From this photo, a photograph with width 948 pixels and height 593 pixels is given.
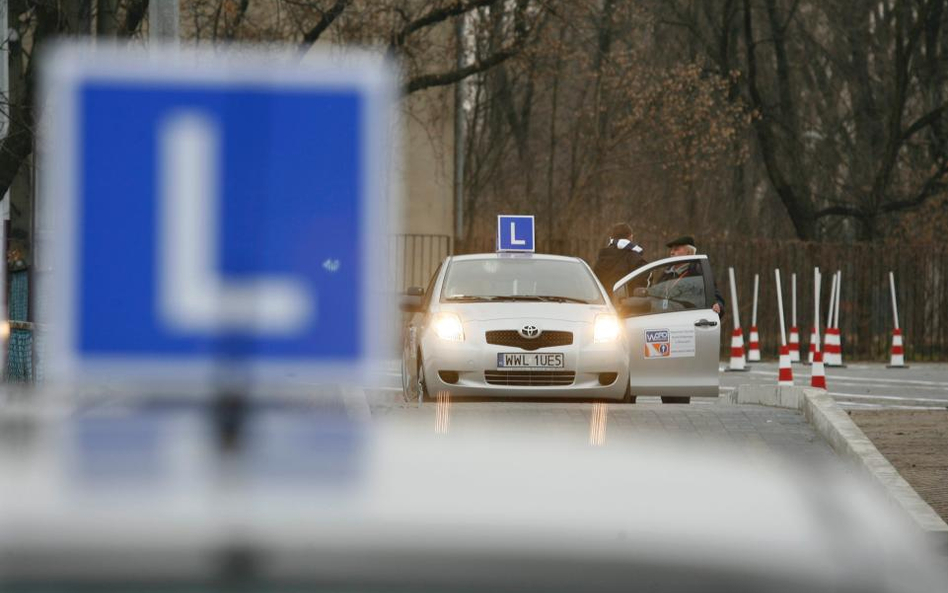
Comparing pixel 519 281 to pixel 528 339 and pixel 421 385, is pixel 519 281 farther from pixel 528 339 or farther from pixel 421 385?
pixel 421 385

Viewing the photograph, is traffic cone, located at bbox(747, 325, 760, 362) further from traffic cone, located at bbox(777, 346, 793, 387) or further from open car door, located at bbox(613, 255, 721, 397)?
open car door, located at bbox(613, 255, 721, 397)

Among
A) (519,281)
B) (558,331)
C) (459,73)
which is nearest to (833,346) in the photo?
(459,73)

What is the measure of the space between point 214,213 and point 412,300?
44.7 ft

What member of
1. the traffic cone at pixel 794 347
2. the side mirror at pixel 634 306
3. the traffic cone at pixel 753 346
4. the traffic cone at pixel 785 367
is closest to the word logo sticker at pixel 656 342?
the side mirror at pixel 634 306

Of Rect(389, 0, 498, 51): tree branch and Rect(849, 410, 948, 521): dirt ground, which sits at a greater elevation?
Rect(389, 0, 498, 51): tree branch

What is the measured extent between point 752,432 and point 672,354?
177cm

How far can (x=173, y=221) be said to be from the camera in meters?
1.61

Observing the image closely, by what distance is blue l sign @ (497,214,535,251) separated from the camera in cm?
1892

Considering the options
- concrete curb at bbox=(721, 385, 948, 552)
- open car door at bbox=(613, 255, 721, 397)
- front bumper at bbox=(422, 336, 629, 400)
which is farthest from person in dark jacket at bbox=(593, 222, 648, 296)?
front bumper at bbox=(422, 336, 629, 400)

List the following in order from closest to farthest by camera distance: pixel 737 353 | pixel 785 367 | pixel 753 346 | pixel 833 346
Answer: pixel 785 367 < pixel 737 353 < pixel 833 346 < pixel 753 346

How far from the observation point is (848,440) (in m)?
12.2

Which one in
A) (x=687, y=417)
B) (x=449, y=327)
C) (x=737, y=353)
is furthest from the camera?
(x=737, y=353)

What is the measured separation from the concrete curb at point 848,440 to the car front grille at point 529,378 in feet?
7.01

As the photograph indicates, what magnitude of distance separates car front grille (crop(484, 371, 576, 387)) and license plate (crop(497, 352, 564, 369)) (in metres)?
0.06
